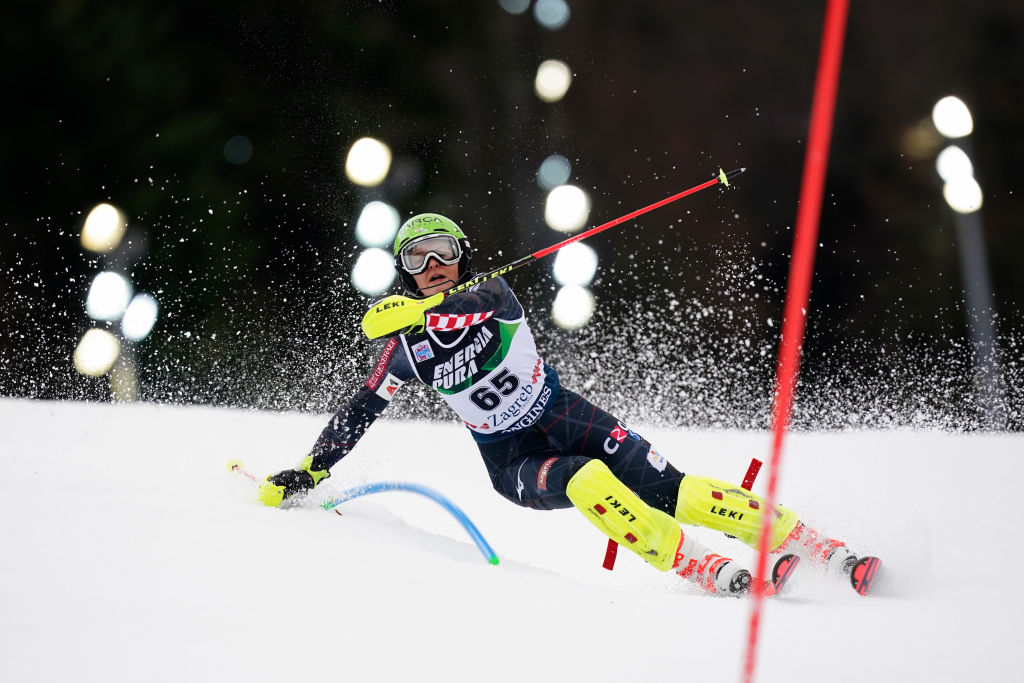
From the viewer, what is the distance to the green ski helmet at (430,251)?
2.85 meters

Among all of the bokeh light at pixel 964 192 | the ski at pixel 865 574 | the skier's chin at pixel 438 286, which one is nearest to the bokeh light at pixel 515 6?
the bokeh light at pixel 964 192

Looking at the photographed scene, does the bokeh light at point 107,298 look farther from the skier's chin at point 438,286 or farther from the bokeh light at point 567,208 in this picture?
the skier's chin at point 438,286

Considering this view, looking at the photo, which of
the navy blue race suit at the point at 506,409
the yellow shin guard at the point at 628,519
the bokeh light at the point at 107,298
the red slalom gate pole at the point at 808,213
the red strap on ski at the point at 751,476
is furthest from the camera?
the bokeh light at the point at 107,298

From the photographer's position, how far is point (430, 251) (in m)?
2.85

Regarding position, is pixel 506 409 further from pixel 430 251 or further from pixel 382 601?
pixel 382 601

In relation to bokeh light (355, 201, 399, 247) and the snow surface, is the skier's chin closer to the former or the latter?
the snow surface

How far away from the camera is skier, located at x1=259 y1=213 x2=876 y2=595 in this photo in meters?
2.42

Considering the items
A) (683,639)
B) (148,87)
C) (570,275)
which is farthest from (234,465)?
(148,87)

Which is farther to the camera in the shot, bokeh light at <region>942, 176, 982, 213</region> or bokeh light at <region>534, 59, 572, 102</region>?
bokeh light at <region>534, 59, 572, 102</region>

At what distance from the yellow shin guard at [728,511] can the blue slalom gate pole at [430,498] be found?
0.65m

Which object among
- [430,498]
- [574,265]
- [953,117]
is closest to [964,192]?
[953,117]

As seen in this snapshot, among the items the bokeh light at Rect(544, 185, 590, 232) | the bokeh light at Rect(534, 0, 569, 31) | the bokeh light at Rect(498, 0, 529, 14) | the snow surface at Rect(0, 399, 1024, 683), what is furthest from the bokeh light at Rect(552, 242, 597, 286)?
the snow surface at Rect(0, 399, 1024, 683)

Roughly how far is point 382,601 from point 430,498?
71 centimetres

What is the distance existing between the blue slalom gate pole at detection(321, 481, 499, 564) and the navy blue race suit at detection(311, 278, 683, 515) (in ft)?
0.51
